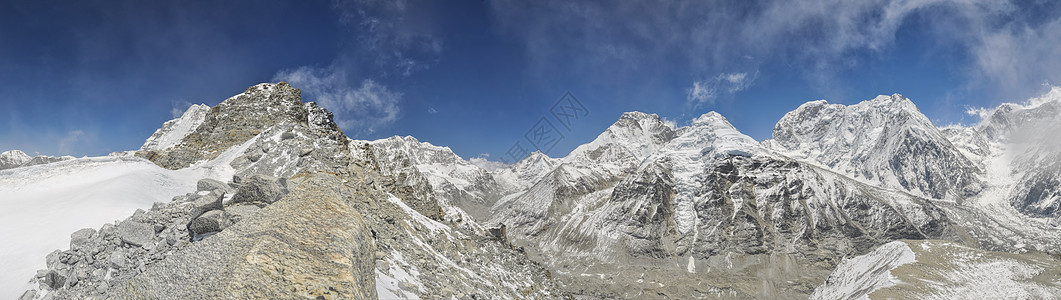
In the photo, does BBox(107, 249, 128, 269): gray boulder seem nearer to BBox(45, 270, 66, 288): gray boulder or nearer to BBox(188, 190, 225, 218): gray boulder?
BBox(45, 270, 66, 288): gray boulder

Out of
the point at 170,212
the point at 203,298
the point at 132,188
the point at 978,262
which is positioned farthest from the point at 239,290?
the point at 978,262

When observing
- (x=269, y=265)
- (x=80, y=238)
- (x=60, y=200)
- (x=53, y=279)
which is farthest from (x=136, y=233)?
(x=269, y=265)

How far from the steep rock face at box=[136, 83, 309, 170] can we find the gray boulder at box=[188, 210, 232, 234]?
1116 inches

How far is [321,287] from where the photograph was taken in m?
8.09

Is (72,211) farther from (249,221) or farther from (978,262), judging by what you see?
(978,262)

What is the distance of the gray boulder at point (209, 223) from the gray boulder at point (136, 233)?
239 centimetres

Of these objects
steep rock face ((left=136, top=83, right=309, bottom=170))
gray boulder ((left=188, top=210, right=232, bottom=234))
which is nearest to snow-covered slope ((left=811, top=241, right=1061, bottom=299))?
gray boulder ((left=188, top=210, right=232, bottom=234))

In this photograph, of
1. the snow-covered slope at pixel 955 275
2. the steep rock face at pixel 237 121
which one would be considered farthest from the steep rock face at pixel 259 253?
the snow-covered slope at pixel 955 275

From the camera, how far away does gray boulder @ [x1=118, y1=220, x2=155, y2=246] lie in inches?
538

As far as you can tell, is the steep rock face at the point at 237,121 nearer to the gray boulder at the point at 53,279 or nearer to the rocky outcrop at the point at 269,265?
the gray boulder at the point at 53,279

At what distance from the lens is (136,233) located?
14.1 meters

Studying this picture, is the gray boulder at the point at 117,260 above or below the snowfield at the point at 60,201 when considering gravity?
below

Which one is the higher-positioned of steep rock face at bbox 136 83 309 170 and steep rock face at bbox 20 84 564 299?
steep rock face at bbox 136 83 309 170

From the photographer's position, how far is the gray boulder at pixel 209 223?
42.0 ft
